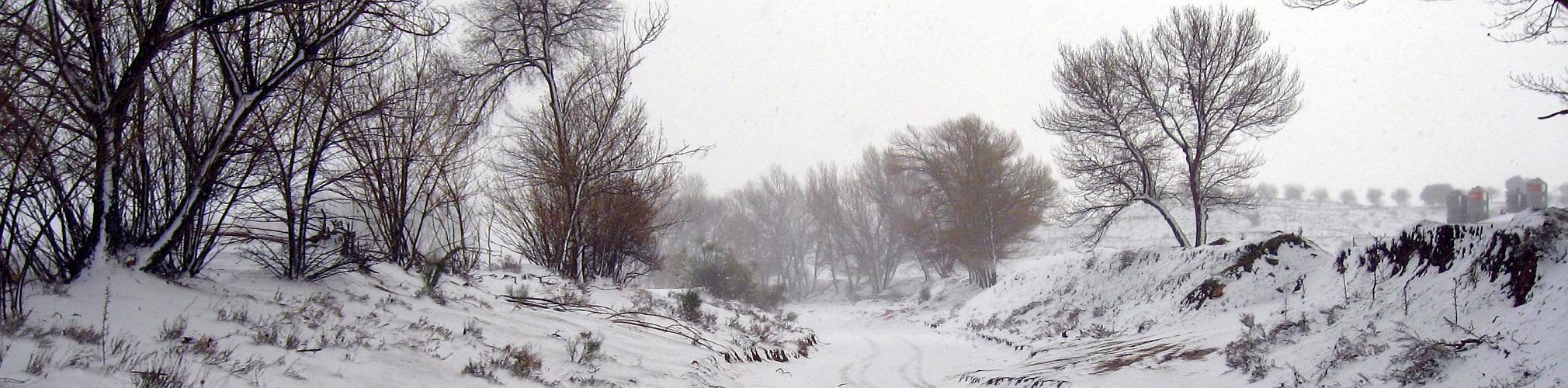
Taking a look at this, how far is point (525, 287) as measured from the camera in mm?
8234

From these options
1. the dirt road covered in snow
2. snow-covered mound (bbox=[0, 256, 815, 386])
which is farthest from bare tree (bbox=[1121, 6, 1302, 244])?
snow-covered mound (bbox=[0, 256, 815, 386])

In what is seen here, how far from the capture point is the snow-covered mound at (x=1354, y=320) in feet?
13.3

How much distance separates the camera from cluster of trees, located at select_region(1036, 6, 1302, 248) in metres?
15.9

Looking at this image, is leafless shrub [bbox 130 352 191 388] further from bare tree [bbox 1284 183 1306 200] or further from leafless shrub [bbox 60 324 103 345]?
bare tree [bbox 1284 183 1306 200]

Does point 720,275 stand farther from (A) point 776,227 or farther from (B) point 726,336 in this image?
(A) point 776,227

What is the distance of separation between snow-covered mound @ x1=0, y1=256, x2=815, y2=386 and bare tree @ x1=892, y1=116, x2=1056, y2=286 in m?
23.1

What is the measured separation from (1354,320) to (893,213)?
38.6 m

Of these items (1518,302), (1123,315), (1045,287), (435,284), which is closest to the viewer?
(1518,302)

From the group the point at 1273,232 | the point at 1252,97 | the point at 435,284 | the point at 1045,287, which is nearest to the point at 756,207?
the point at 1045,287

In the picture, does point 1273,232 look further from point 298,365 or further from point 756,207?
point 756,207

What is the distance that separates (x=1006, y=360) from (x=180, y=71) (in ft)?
30.5

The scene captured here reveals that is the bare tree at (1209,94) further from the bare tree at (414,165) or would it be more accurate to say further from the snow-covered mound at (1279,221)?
the bare tree at (414,165)

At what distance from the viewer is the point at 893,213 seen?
44.3 m

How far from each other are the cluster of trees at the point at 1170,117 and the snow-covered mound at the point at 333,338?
12.3 m
